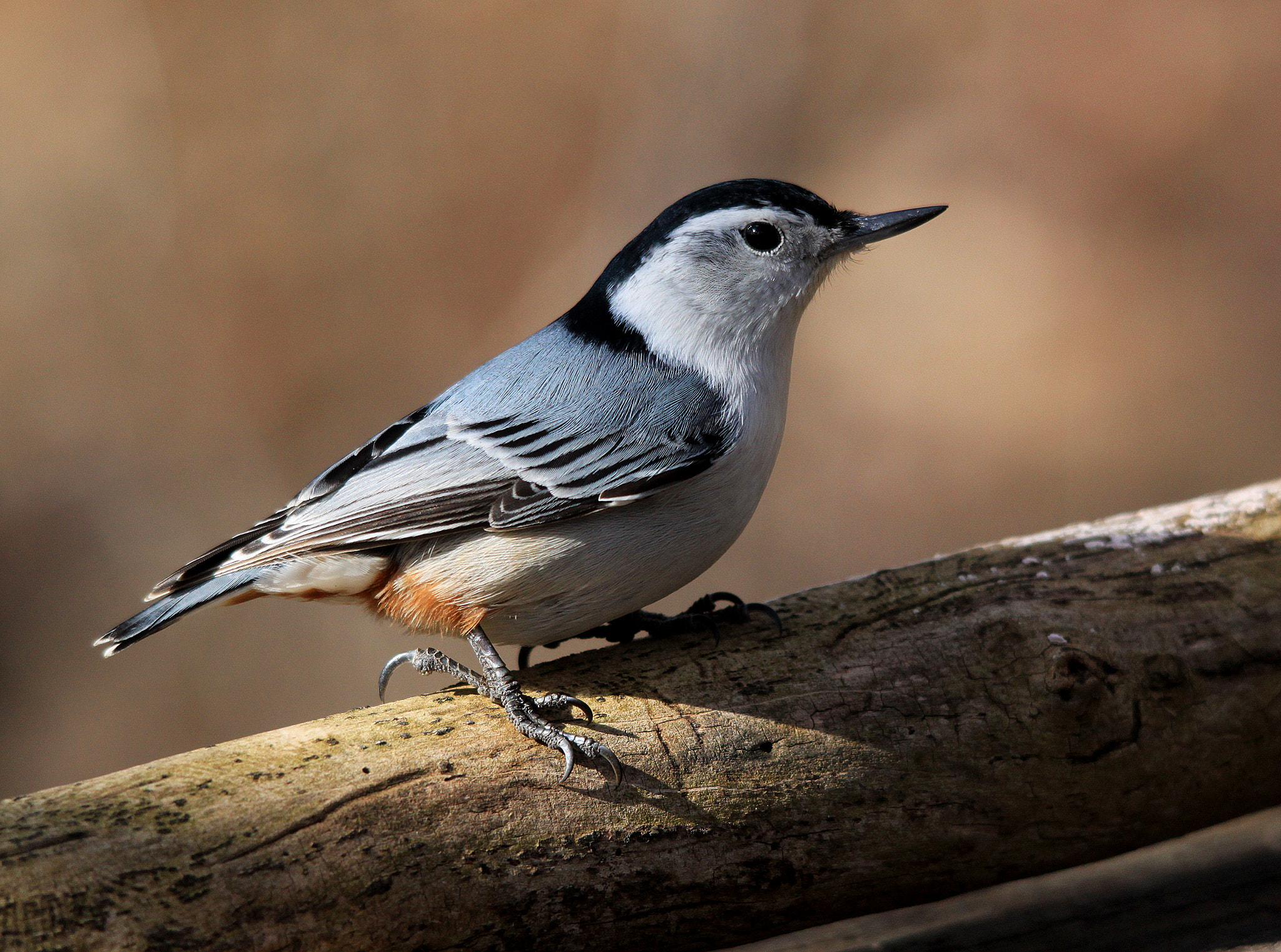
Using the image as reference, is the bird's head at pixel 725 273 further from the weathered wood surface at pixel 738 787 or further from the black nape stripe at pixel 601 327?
the weathered wood surface at pixel 738 787

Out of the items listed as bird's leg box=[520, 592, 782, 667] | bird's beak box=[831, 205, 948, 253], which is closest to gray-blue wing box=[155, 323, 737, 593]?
bird's leg box=[520, 592, 782, 667]

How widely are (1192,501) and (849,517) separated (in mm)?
2768

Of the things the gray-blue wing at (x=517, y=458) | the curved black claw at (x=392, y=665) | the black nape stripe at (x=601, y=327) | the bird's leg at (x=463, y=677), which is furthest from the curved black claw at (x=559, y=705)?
the black nape stripe at (x=601, y=327)

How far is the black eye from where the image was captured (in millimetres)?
2439

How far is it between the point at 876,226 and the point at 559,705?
4.47ft

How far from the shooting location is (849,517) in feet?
18.2

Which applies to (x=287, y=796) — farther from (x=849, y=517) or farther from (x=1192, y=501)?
(x=849, y=517)

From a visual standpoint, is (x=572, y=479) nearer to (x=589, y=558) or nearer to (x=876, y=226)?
(x=589, y=558)

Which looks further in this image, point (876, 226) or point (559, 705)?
point (876, 226)

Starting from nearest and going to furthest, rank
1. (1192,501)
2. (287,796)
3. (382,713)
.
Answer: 1. (287,796)
2. (382,713)
3. (1192,501)

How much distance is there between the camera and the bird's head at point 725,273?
7.90 ft

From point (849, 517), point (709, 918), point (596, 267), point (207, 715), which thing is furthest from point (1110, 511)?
point (207, 715)

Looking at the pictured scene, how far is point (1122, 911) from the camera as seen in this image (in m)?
2.01

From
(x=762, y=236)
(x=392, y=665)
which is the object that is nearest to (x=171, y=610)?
(x=392, y=665)
